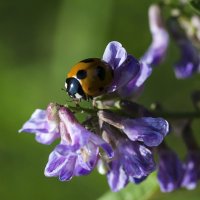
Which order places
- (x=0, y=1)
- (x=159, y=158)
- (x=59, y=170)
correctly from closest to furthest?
(x=59, y=170), (x=159, y=158), (x=0, y=1)

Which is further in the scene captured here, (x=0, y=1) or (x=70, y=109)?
(x=0, y=1)

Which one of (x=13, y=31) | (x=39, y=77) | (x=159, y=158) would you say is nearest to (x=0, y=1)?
(x=13, y=31)

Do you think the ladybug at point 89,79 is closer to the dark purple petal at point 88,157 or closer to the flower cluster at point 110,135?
the flower cluster at point 110,135

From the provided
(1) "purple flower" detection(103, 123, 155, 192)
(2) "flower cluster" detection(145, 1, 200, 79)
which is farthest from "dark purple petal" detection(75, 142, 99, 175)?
(2) "flower cluster" detection(145, 1, 200, 79)

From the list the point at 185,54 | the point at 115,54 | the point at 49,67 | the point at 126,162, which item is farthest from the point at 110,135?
the point at 49,67

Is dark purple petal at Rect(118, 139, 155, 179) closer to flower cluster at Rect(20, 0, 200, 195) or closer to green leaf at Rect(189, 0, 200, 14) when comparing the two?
flower cluster at Rect(20, 0, 200, 195)

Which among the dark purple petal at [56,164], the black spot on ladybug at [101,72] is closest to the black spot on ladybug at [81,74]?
the black spot on ladybug at [101,72]

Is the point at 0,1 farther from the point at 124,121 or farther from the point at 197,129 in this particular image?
the point at 124,121

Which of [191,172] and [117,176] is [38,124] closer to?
[117,176]
